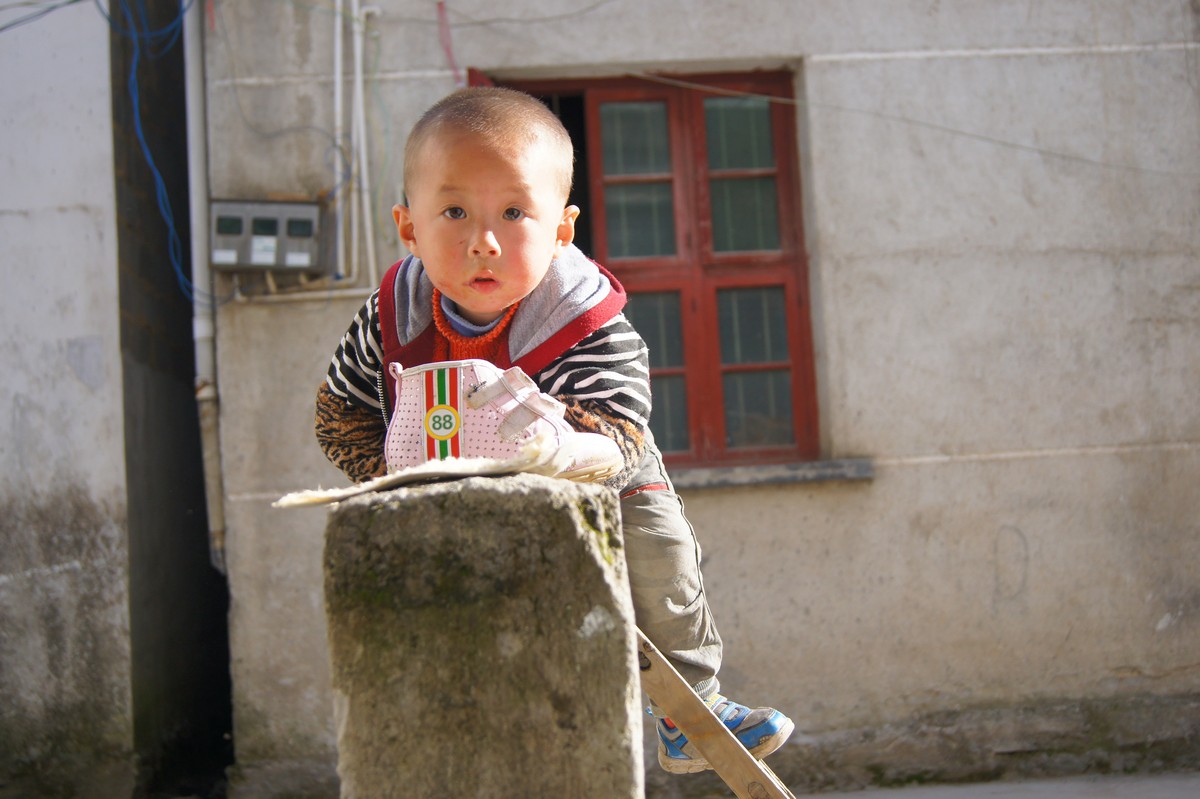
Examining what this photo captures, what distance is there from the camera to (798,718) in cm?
498

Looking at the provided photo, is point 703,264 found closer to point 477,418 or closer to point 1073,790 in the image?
point 1073,790

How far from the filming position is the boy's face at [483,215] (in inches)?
74.3

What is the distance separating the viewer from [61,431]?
490cm

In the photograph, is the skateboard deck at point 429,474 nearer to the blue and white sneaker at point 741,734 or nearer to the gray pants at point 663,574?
the gray pants at point 663,574

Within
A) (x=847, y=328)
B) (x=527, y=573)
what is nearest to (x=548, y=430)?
(x=527, y=573)

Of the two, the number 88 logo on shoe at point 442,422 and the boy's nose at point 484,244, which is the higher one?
the boy's nose at point 484,244

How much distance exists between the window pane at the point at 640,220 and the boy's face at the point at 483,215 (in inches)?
130

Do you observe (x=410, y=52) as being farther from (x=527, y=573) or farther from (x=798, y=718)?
(x=527, y=573)

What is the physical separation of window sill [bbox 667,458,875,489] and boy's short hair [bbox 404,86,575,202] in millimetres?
3037

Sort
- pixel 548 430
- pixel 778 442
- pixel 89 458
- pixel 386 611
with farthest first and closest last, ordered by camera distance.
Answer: pixel 778 442 → pixel 89 458 → pixel 548 430 → pixel 386 611

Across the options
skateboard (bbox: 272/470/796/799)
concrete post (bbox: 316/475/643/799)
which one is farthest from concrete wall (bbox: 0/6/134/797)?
concrete post (bbox: 316/475/643/799)

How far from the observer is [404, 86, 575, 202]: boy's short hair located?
1.89 metres

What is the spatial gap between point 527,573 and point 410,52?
390 centimetres

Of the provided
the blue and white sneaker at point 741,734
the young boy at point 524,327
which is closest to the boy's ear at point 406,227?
the young boy at point 524,327
